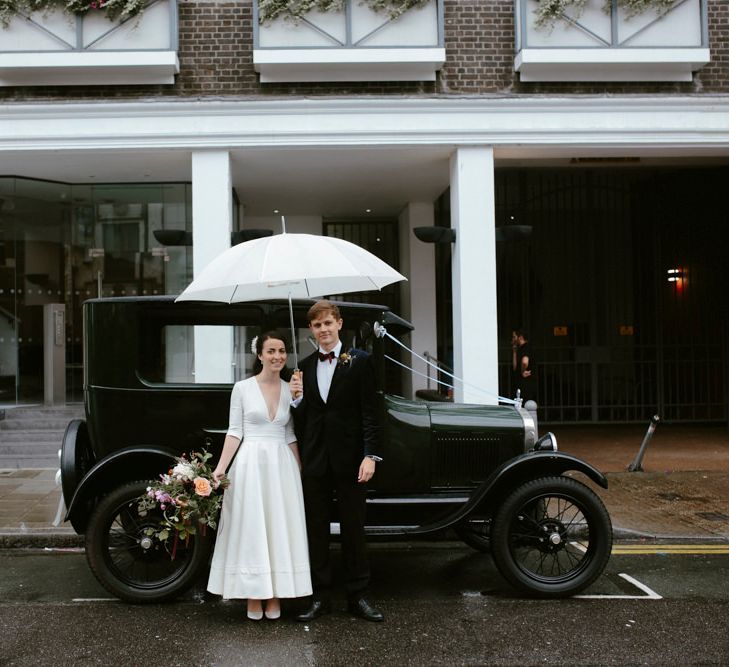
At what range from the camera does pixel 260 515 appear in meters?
4.40

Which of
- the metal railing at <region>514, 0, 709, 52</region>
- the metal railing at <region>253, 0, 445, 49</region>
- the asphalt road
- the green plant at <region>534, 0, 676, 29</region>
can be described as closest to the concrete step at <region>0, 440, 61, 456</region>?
the asphalt road

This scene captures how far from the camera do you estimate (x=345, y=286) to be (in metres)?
5.09

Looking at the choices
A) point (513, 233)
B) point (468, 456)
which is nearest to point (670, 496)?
point (468, 456)

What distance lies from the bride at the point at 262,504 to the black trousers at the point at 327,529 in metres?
0.09

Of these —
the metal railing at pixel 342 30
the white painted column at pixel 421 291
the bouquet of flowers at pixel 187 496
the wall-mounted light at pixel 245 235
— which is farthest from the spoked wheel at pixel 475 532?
the white painted column at pixel 421 291

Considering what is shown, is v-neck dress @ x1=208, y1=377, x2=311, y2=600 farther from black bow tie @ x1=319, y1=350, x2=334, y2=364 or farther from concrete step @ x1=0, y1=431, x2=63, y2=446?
concrete step @ x1=0, y1=431, x2=63, y2=446

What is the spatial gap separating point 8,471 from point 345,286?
21.7 feet

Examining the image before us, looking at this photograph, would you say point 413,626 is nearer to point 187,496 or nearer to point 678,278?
point 187,496

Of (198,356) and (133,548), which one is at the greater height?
(198,356)

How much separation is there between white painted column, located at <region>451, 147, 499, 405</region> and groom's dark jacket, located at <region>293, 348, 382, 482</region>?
18.1 ft

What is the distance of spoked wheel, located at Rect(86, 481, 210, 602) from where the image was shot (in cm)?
473

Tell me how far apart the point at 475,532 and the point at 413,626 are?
1.10 m

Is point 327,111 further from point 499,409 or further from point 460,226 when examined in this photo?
point 499,409

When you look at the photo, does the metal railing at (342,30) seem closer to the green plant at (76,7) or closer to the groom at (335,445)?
the green plant at (76,7)
